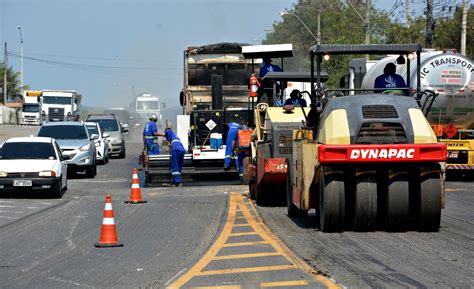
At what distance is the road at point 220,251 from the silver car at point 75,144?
35.8 feet

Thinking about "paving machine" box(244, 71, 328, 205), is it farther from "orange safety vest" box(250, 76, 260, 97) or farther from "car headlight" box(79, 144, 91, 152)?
"car headlight" box(79, 144, 91, 152)

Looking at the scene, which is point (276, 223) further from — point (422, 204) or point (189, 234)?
point (422, 204)

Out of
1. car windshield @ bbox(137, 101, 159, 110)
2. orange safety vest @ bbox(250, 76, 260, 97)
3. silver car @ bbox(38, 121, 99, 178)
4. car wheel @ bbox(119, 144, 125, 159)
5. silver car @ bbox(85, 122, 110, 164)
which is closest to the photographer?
orange safety vest @ bbox(250, 76, 260, 97)

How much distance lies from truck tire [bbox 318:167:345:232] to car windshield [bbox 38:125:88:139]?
1951cm

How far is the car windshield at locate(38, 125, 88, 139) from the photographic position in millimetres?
32281

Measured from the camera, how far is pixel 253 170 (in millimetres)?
21031

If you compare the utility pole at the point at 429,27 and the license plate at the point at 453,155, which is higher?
the utility pole at the point at 429,27

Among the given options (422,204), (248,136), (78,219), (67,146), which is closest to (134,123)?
(67,146)

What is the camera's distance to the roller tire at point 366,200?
1375cm

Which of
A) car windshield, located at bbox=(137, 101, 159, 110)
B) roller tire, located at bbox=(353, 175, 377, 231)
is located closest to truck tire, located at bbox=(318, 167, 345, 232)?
roller tire, located at bbox=(353, 175, 377, 231)

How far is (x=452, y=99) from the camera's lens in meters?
25.9

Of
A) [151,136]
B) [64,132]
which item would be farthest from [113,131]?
[151,136]

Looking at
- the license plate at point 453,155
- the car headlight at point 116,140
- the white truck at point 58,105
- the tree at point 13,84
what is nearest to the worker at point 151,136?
the license plate at point 453,155

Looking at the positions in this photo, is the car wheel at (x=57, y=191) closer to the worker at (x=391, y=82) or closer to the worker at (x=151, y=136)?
the worker at (x=151, y=136)
